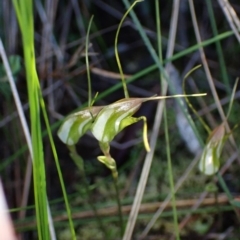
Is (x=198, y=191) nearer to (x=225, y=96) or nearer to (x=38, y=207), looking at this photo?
(x=225, y=96)

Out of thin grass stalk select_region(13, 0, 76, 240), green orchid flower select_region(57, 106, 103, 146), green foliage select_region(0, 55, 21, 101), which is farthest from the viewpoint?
green foliage select_region(0, 55, 21, 101)

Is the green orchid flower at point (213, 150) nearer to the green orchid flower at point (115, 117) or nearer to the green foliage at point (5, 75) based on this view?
the green orchid flower at point (115, 117)

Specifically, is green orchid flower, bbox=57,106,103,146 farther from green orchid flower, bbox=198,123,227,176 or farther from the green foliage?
the green foliage

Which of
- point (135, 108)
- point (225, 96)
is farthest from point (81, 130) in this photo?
point (225, 96)

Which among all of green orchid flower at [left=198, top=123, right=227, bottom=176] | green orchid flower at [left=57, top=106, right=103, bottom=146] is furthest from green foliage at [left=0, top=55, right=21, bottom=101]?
green orchid flower at [left=198, top=123, right=227, bottom=176]

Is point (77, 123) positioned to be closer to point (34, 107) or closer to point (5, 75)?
point (34, 107)

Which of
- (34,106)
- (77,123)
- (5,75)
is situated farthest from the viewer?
(5,75)

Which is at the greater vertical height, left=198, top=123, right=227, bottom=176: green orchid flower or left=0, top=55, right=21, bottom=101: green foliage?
left=0, top=55, right=21, bottom=101: green foliage

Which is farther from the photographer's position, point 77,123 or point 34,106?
point 77,123

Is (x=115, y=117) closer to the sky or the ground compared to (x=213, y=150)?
closer to the sky

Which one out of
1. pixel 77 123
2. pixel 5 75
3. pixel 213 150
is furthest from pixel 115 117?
pixel 5 75

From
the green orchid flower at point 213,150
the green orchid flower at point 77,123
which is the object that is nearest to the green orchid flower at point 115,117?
the green orchid flower at point 77,123
